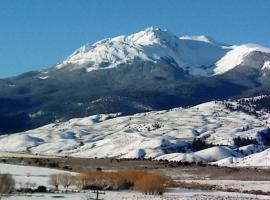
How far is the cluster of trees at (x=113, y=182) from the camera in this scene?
3979 inches

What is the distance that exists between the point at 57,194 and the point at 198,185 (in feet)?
112

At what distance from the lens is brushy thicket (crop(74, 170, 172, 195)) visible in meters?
101

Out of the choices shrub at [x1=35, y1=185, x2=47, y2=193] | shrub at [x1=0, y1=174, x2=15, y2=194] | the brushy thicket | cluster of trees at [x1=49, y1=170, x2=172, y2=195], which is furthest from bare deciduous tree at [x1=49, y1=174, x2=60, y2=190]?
shrub at [x1=0, y1=174, x2=15, y2=194]

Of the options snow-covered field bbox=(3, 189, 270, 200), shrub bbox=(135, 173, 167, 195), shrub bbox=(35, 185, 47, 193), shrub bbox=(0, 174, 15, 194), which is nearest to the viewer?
snow-covered field bbox=(3, 189, 270, 200)

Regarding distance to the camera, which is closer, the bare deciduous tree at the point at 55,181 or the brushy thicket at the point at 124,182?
the brushy thicket at the point at 124,182

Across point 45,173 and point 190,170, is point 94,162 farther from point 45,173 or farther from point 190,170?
point 45,173

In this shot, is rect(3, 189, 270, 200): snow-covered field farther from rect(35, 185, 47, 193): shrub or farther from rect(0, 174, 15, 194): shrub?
rect(35, 185, 47, 193): shrub

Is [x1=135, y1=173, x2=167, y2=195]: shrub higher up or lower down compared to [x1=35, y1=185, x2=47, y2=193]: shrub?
higher up

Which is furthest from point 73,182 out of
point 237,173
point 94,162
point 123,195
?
point 94,162

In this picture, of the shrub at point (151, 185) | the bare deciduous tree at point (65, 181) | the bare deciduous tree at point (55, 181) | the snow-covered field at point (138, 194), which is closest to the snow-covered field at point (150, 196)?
the snow-covered field at point (138, 194)

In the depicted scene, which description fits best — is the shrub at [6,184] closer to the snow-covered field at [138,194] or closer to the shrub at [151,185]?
the snow-covered field at [138,194]

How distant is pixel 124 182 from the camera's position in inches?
4272

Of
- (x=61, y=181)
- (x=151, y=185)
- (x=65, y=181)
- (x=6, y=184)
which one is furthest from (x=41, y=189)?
(x=151, y=185)

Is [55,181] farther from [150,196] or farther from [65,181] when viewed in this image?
[150,196]
